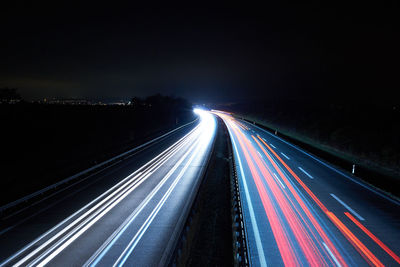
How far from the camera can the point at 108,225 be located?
9.70 m

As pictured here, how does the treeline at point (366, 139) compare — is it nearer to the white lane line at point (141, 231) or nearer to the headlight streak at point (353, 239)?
the headlight streak at point (353, 239)

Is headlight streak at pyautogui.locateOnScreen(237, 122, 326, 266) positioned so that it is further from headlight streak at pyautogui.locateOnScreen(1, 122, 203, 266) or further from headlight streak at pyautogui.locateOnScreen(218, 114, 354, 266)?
headlight streak at pyautogui.locateOnScreen(1, 122, 203, 266)

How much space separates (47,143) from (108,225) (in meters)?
17.0

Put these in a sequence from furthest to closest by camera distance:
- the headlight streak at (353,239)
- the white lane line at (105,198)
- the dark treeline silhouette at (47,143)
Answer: the dark treeline silhouette at (47,143) → the white lane line at (105,198) → the headlight streak at (353,239)

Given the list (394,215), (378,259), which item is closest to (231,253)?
(378,259)

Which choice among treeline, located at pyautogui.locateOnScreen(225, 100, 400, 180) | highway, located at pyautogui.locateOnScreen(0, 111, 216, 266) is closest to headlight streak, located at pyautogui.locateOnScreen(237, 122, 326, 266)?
highway, located at pyautogui.locateOnScreen(0, 111, 216, 266)

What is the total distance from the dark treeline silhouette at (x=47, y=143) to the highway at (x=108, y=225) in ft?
15.0

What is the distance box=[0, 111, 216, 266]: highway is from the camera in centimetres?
765

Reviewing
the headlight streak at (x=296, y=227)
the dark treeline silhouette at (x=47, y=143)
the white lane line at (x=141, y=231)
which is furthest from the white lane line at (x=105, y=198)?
the headlight streak at (x=296, y=227)

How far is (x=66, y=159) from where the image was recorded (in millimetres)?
21719

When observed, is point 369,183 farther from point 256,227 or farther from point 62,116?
point 62,116

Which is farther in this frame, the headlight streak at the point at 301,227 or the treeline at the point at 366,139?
the treeline at the point at 366,139

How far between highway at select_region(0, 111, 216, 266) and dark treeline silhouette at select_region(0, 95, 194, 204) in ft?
15.0

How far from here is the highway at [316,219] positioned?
7.80 m
